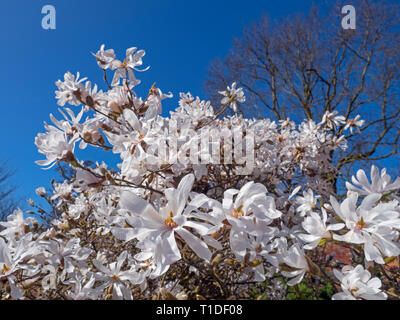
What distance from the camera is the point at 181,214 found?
63cm

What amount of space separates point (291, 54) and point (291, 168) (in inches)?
312

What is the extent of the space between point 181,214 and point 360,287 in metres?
0.44

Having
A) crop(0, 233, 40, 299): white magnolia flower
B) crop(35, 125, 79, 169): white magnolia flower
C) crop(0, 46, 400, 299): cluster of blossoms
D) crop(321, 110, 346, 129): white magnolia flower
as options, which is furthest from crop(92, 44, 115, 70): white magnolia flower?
crop(321, 110, 346, 129): white magnolia flower

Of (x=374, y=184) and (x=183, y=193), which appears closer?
(x=183, y=193)

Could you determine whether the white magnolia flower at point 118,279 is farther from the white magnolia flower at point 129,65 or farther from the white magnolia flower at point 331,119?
the white magnolia flower at point 331,119

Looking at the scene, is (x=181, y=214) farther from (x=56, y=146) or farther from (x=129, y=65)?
(x=129, y=65)

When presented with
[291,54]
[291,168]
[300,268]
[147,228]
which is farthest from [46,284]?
[291,54]

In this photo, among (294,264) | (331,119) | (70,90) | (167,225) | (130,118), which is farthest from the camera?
(331,119)

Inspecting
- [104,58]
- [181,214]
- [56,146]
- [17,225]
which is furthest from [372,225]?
[17,225]

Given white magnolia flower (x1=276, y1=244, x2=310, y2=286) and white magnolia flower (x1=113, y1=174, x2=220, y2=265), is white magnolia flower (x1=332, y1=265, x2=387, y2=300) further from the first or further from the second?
white magnolia flower (x1=113, y1=174, x2=220, y2=265)

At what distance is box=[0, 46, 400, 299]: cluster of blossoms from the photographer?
0.61m

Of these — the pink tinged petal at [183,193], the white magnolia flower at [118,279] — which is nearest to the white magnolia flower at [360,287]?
the pink tinged petal at [183,193]

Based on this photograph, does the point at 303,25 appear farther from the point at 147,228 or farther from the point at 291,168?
the point at 147,228

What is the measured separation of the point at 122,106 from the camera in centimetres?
107
